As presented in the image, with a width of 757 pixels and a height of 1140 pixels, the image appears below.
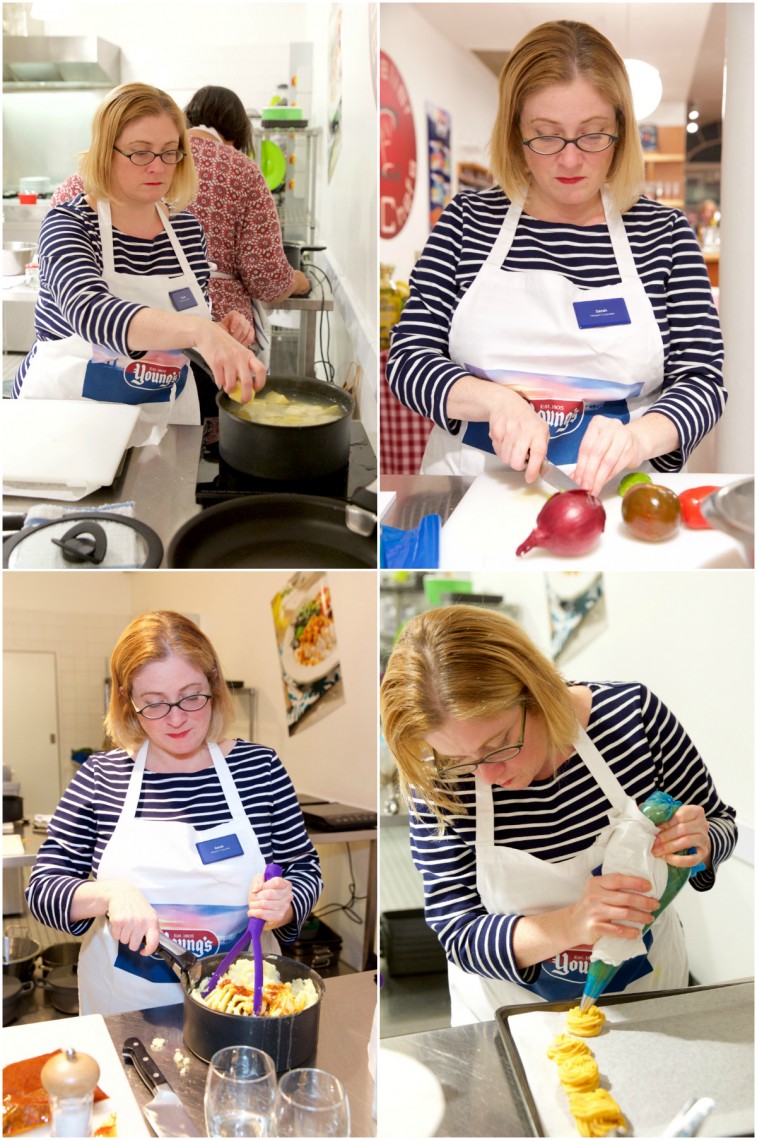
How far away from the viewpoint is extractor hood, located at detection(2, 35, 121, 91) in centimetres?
101

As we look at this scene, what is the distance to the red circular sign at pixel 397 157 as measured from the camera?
88.7 inches

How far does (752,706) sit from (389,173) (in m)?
1.65

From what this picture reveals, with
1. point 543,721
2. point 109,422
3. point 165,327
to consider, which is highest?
point 165,327

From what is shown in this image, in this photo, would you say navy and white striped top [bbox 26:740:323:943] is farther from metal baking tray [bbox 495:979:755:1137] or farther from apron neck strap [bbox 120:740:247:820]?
metal baking tray [bbox 495:979:755:1137]

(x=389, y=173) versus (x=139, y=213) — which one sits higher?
(x=389, y=173)

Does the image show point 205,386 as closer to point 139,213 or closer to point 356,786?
point 139,213

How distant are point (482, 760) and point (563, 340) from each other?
51 cm

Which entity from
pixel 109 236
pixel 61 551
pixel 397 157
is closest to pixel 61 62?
pixel 109 236

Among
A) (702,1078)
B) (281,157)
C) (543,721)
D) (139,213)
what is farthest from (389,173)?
(702,1078)

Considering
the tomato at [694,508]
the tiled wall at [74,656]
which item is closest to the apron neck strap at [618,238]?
the tomato at [694,508]

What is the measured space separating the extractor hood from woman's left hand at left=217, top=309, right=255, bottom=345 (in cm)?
29

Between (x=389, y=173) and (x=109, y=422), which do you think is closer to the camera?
(x=109, y=422)

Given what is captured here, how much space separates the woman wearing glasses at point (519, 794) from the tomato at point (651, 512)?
23 centimetres

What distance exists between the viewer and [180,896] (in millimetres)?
1244
